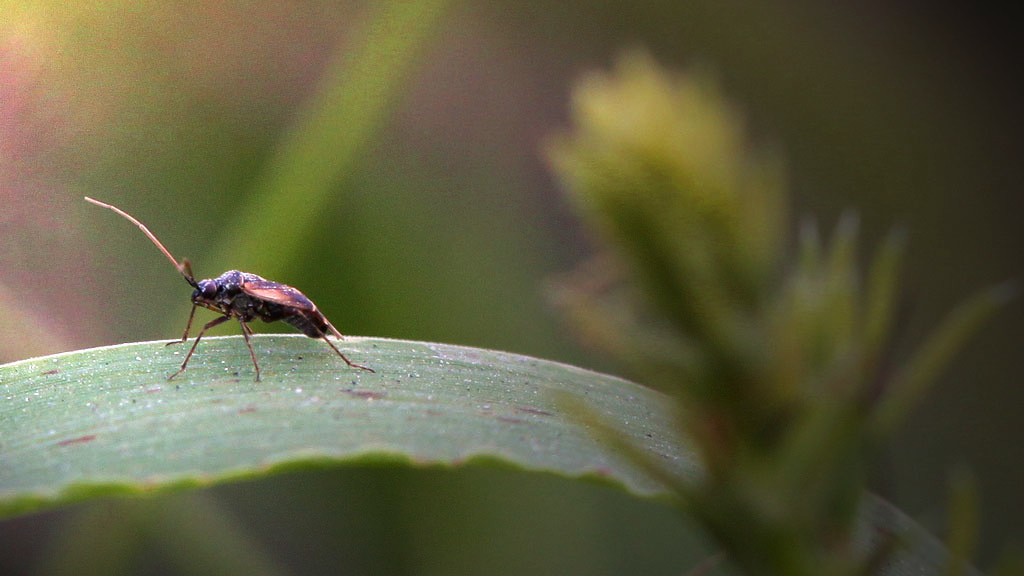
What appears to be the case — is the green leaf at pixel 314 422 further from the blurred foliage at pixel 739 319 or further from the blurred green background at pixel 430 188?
the blurred green background at pixel 430 188

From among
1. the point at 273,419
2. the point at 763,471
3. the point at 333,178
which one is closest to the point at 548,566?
the point at 333,178

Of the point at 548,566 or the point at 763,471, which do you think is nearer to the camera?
the point at 763,471

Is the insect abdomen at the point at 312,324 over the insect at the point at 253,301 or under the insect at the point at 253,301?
over

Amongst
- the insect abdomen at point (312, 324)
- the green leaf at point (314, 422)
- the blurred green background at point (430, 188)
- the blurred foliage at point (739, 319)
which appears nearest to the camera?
the blurred foliage at point (739, 319)

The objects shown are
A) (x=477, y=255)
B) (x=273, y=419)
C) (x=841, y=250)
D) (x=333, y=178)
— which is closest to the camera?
(x=841, y=250)

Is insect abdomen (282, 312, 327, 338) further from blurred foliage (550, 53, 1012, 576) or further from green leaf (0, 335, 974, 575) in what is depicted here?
blurred foliage (550, 53, 1012, 576)

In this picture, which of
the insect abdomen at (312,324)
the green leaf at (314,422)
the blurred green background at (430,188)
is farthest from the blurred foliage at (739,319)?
the blurred green background at (430,188)

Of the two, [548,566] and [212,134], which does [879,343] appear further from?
[212,134]
